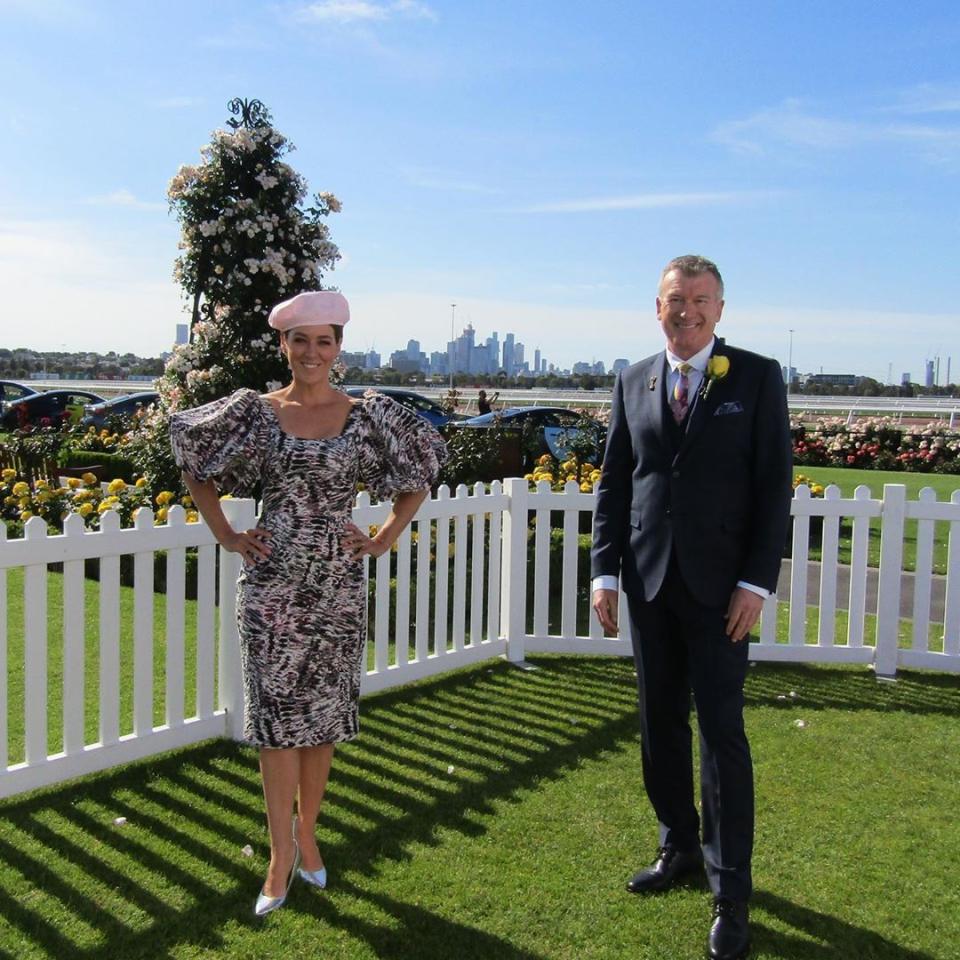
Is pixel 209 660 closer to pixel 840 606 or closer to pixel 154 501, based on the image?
pixel 154 501

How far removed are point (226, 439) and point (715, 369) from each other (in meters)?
1.51

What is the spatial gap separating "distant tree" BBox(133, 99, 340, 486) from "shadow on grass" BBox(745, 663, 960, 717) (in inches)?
200

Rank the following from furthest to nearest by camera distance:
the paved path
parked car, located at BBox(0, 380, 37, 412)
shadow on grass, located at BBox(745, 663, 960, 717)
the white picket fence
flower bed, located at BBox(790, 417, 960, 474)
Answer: parked car, located at BBox(0, 380, 37, 412)
flower bed, located at BBox(790, 417, 960, 474)
the paved path
shadow on grass, located at BBox(745, 663, 960, 717)
the white picket fence

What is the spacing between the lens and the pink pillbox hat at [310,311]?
3.12m

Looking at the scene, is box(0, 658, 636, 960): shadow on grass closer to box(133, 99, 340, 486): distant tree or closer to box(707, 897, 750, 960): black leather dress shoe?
box(707, 897, 750, 960): black leather dress shoe

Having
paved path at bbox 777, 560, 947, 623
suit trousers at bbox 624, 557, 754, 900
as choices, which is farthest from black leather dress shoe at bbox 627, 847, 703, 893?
paved path at bbox 777, 560, 947, 623

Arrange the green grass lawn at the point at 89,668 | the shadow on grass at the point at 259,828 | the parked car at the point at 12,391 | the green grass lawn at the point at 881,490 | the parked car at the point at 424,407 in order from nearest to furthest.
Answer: the shadow on grass at the point at 259,828 < the green grass lawn at the point at 89,668 < the green grass lawn at the point at 881,490 < the parked car at the point at 424,407 < the parked car at the point at 12,391

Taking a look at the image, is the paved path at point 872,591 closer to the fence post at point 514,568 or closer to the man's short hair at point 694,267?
the fence post at point 514,568

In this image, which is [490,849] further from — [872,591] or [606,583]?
Answer: [872,591]

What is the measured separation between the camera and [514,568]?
20.0ft

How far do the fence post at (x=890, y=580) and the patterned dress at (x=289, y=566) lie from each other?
12.9 ft

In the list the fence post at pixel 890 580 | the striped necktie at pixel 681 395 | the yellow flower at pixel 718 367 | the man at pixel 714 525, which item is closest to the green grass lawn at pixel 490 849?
the man at pixel 714 525

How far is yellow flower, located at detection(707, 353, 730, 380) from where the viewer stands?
300 cm

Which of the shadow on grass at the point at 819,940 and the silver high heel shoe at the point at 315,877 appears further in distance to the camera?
the silver high heel shoe at the point at 315,877
